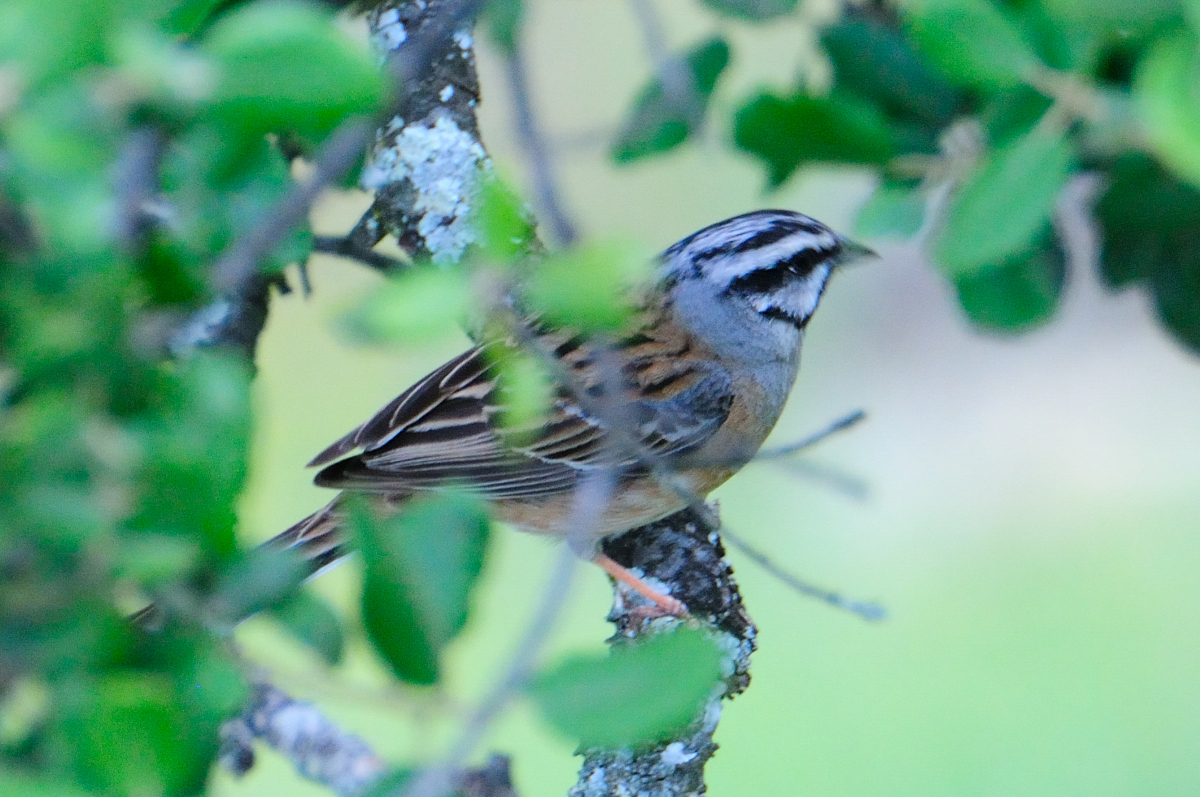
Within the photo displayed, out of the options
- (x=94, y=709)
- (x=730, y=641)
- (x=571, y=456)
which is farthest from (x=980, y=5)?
(x=571, y=456)

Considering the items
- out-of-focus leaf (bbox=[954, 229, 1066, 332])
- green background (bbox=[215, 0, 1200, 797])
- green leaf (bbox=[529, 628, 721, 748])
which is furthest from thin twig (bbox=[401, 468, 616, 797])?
green background (bbox=[215, 0, 1200, 797])

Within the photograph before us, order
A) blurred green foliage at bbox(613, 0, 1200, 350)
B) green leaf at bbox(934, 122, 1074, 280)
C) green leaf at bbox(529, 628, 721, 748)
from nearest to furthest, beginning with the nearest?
green leaf at bbox(529, 628, 721, 748) < blurred green foliage at bbox(613, 0, 1200, 350) < green leaf at bbox(934, 122, 1074, 280)

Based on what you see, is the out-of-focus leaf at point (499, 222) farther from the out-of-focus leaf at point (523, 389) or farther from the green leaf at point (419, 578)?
the green leaf at point (419, 578)

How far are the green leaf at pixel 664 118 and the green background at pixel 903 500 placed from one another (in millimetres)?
3439

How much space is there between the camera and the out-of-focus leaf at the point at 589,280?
2.51 feet

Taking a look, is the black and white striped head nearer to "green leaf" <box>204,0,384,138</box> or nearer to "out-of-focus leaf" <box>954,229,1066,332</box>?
"out-of-focus leaf" <box>954,229,1066,332</box>

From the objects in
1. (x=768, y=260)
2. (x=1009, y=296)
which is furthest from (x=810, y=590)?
(x=768, y=260)

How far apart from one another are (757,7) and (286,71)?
3.29 ft

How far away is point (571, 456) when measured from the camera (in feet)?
9.71

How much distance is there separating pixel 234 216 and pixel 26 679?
417 millimetres

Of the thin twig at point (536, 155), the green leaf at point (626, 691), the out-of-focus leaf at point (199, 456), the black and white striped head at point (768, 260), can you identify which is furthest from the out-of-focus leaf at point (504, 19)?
the black and white striped head at point (768, 260)

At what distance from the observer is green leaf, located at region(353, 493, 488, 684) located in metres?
0.94

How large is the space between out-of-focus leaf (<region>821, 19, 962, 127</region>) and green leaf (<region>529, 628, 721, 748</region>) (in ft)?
3.46

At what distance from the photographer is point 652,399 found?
10.1 ft
